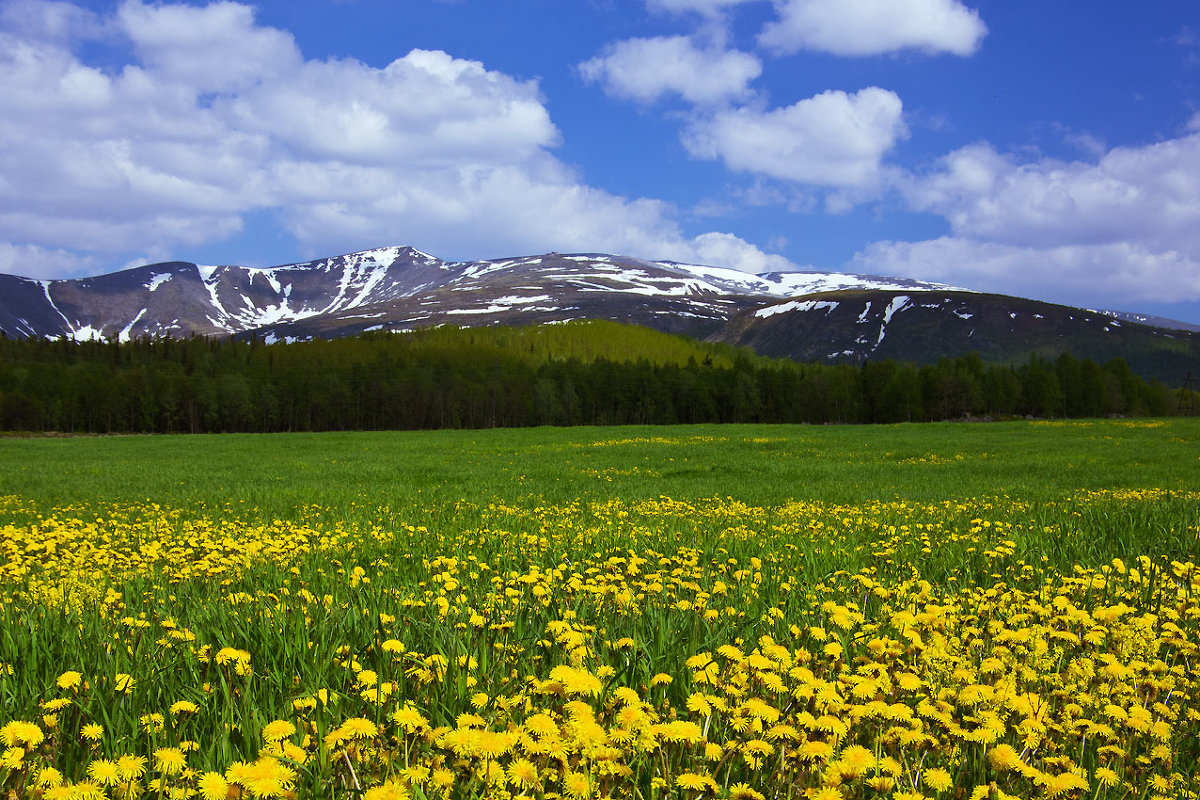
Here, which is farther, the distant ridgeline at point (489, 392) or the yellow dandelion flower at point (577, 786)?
the distant ridgeline at point (489, 392)

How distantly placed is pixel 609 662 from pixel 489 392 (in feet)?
432

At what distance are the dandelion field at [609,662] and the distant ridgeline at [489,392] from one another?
11997 centimetres

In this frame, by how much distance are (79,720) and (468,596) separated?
9.12ft

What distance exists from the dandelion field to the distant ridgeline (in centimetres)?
11997

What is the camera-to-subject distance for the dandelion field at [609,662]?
2354mm

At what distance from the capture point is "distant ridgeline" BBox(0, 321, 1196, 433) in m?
114

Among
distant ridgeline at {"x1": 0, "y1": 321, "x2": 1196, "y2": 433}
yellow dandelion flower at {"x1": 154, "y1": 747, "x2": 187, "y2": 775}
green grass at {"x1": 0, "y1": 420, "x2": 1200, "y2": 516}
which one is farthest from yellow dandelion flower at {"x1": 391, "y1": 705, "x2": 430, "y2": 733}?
distant ridgeline at {"x1": 0, "y1": 321, "x2": 1196, "y2": 433}

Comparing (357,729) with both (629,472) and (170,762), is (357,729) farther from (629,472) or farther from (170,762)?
(629,472)

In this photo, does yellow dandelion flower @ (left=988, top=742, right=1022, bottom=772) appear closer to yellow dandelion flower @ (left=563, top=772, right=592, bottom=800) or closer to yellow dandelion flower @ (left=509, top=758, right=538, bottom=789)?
yellow dandelion flower @ (left=563, top=772, right=592, bottom=800)

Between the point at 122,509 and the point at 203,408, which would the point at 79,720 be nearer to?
the point at 122,509

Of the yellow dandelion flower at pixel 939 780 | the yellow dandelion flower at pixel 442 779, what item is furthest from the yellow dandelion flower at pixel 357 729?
the yellow dandelion flower at pixel 939 780

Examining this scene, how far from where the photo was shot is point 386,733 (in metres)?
2.87

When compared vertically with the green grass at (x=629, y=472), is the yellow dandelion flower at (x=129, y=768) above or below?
above

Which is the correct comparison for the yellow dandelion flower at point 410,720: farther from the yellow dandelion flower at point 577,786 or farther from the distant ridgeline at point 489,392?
the distant ridgeline at point 489,392
